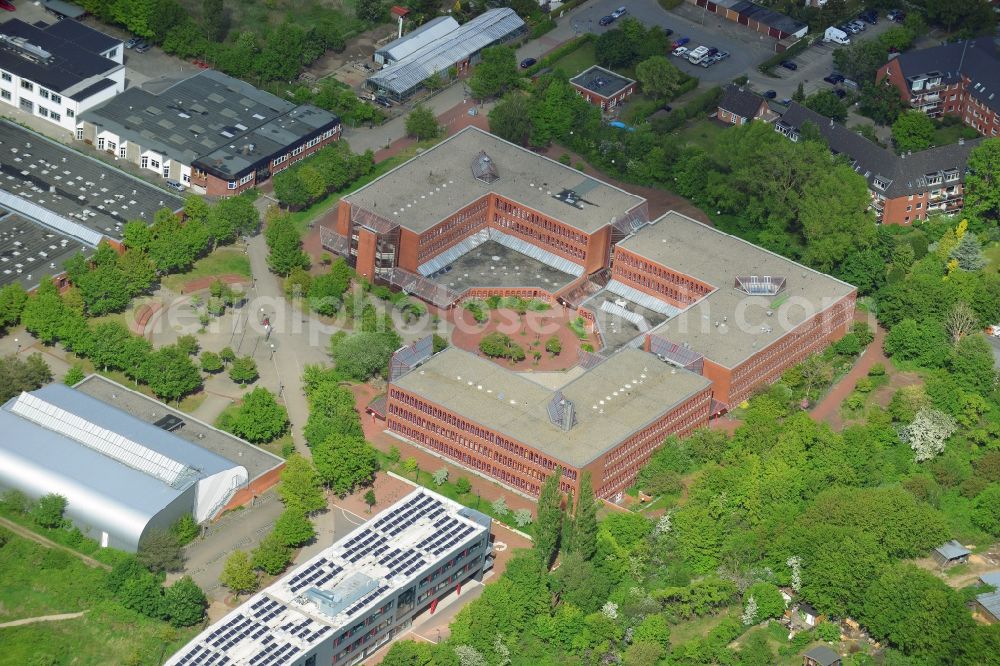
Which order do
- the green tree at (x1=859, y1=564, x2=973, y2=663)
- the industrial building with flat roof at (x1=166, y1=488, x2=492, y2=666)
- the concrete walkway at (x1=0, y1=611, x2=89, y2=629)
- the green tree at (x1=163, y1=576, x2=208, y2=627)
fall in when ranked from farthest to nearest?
the concrete walkway at (x1=0, y1=611, x2=89, y2=629) < the green tree at (x1=163, y1=576, x2=208, y2=627) < the green tree at (x1=859, y1=564, x2=973, y2=663) < the industrial building with flat roof at (x1=166, y1=488, x2=492, y2=666)

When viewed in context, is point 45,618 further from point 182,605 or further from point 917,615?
point 917,615

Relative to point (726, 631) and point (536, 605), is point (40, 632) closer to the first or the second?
point (536, 605)

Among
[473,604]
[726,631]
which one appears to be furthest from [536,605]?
[726,631]

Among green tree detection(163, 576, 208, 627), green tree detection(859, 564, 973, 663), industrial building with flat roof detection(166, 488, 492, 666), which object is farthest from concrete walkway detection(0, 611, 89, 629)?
green tree detection(859, 564, 973, 663)

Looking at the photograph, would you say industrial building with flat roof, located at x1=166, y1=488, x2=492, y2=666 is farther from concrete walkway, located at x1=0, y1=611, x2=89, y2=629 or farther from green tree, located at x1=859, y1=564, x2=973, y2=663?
green tree, located at x1=859, y1=564, x2=973, y2=663

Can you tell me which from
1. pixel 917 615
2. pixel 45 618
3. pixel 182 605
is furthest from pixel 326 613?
pixel 917 615

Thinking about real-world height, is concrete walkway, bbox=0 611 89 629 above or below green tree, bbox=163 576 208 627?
below

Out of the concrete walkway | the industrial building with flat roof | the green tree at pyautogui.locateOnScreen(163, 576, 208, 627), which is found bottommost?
the concrete walkway

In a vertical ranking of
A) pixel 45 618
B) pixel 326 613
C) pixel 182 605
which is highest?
pixel 326 613
